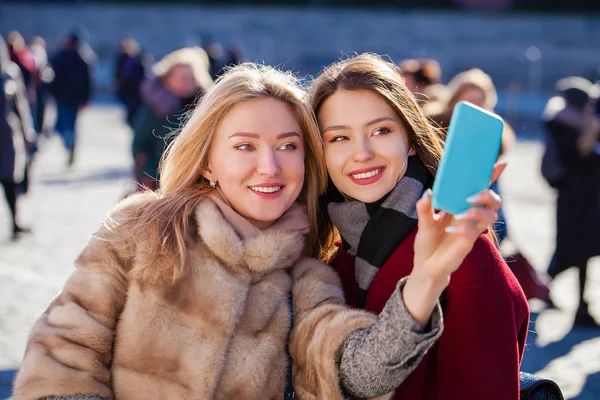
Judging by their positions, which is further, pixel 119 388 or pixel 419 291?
pixel 119 388

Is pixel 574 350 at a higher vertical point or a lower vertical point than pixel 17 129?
lower

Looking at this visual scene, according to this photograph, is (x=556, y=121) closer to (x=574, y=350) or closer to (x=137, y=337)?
(x=574, y=350)

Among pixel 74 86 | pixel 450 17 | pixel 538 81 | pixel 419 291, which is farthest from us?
pixel 450 17

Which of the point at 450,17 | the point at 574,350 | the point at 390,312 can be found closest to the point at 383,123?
the point at 390,312

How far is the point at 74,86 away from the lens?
14.4 meters

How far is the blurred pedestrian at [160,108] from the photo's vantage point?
7180mm

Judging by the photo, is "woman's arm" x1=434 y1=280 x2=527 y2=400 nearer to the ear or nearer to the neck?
the neck

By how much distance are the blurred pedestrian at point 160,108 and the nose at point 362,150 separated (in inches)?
168

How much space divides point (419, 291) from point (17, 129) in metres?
7.51

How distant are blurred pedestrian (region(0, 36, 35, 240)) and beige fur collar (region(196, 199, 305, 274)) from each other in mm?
6538

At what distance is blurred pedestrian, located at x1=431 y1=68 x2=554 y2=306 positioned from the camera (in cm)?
584

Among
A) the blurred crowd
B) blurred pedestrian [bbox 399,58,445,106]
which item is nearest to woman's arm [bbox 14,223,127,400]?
the blurred crowd

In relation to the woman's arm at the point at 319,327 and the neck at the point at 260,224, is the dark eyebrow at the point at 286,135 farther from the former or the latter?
the woman's arm at the point at 319,327

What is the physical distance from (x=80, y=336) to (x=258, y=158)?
774mm
